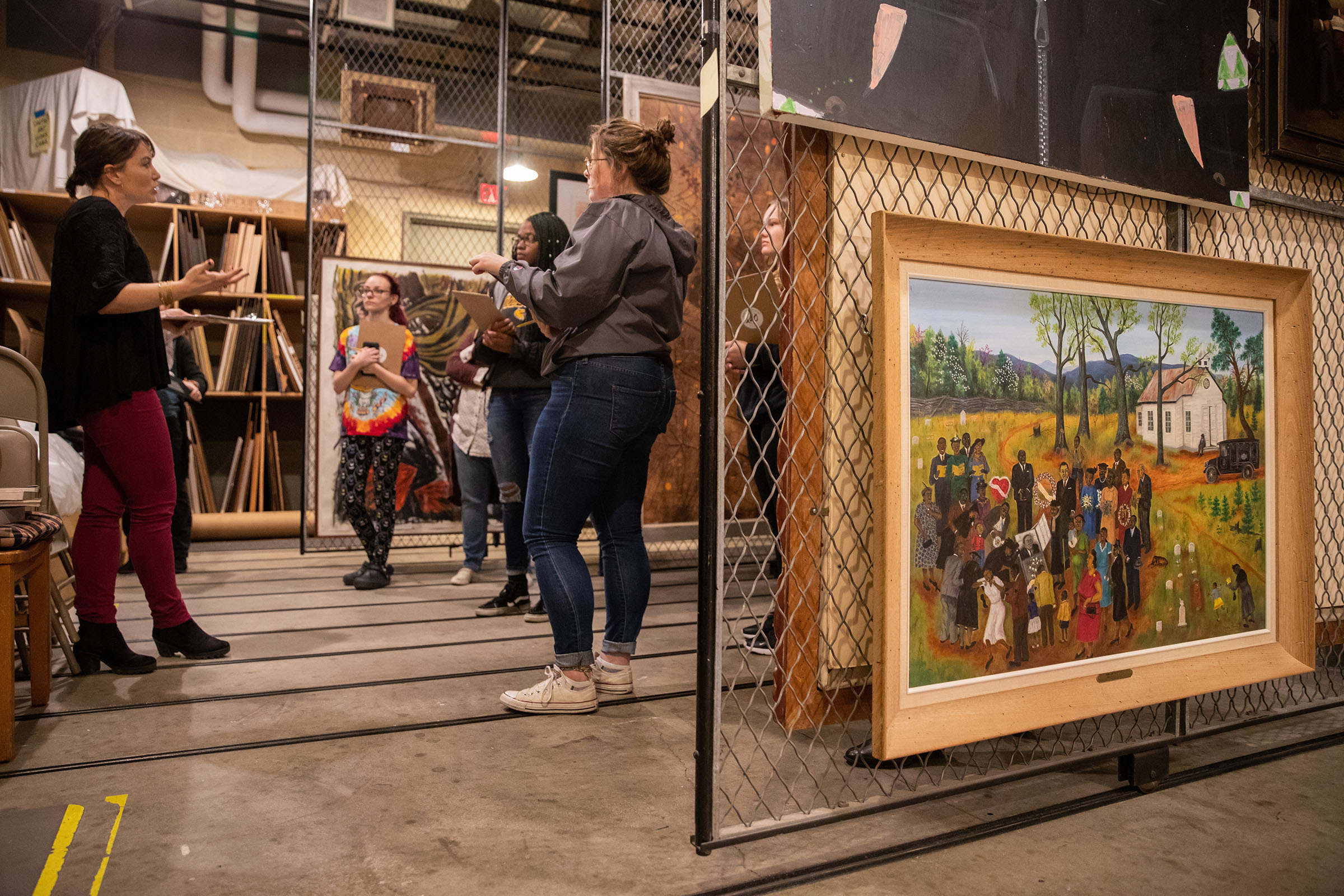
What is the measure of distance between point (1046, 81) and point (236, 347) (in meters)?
5.06

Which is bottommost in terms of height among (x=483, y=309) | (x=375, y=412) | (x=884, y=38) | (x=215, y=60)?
(x=375, y=412)

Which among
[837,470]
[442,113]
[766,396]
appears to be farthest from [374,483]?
[442,113]

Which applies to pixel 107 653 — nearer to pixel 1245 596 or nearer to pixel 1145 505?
pixel 1145 505

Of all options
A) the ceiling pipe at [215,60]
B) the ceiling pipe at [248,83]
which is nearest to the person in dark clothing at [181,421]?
the ceiling pipe at [248,83]

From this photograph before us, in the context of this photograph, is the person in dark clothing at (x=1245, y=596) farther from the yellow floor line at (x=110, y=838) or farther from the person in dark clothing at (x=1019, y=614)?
the yellow floor line at (x=110, y=838)

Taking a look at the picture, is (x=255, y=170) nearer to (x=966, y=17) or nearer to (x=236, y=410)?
(x=236, y=410)

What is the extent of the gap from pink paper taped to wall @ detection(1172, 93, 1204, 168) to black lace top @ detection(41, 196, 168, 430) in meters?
2.52

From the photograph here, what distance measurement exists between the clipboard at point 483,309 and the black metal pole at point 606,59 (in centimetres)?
150

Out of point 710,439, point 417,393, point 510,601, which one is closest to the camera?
point 710,439

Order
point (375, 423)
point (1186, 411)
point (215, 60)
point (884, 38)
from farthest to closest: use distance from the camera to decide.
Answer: point (215, 60), point (375, 423), point (1186, 411), point (884, 38)

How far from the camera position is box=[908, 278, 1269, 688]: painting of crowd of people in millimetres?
1374

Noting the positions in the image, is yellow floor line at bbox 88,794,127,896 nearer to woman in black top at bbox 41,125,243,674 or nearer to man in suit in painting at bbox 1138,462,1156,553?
woman in black top at bbox 41,125,243,674

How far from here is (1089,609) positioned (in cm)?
153

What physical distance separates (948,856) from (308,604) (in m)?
2.66
